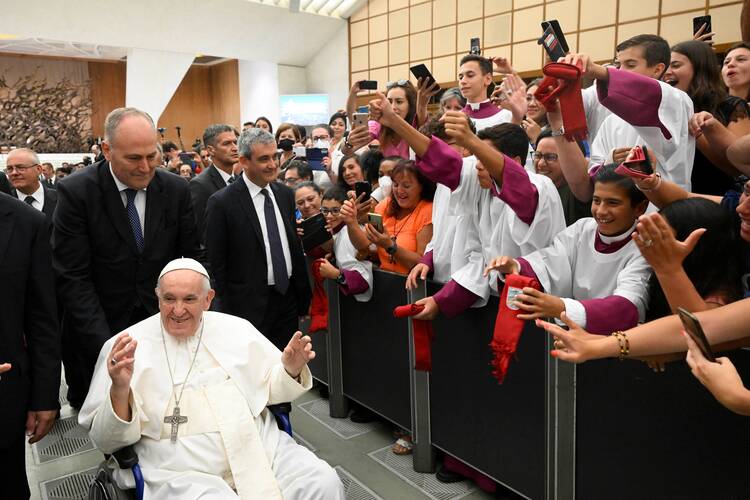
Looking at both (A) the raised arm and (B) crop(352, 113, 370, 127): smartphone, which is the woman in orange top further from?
(A) the raised arm

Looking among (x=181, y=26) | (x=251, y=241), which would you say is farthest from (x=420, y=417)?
(x=181, y=26)

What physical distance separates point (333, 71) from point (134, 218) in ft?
48.9

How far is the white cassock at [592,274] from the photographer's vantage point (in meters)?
1.89

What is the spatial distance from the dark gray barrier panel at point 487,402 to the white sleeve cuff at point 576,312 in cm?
40

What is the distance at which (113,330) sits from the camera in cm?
259

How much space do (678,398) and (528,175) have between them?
0.97 meters

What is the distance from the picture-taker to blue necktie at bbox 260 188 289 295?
3131 mm

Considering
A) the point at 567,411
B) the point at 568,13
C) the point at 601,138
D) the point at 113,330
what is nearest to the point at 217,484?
the point at 113,330

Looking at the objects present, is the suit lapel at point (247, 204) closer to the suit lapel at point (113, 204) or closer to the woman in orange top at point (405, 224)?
the woman in orange top at point (405, 224)

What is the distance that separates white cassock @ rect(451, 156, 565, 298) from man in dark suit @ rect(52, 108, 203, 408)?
4.33 feet

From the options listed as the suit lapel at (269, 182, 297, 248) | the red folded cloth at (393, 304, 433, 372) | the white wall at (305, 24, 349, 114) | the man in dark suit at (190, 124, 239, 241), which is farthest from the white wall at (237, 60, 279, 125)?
the red folded cloth at (393, 304, 433, 372)

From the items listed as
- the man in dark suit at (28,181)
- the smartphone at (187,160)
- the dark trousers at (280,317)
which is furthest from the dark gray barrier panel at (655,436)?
the smartphone at (187,160)

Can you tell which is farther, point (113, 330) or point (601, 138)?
point (601, 138)

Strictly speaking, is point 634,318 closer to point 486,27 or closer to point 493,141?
point 493,141
